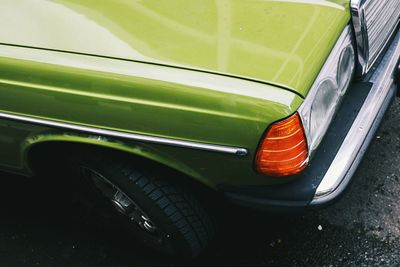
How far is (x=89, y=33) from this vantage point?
2199mm

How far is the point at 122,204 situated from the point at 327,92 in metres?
1.00

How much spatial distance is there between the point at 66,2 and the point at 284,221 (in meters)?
1.42

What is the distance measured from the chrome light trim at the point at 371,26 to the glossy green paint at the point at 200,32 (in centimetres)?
7

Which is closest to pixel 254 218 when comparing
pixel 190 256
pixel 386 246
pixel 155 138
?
pixel 190 256

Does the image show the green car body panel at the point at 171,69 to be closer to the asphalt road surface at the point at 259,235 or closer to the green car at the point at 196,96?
the green car at the point at 196,96

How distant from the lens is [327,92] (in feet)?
7.11

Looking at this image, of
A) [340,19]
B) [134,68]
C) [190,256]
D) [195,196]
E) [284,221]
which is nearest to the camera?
[134,68]

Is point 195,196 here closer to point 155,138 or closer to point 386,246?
point 155,138

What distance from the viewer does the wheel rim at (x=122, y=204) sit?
8.23 ft

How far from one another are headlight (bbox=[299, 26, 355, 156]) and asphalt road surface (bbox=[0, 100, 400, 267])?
74 centimetres

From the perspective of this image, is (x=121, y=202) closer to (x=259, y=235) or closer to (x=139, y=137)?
(x=139, y=137)

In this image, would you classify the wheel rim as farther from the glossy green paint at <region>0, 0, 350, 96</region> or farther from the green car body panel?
the glossy green paint at <region>0, 0, 350, 96</region>

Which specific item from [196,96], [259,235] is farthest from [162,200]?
[259,235]

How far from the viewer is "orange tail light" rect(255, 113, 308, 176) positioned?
199 cm
